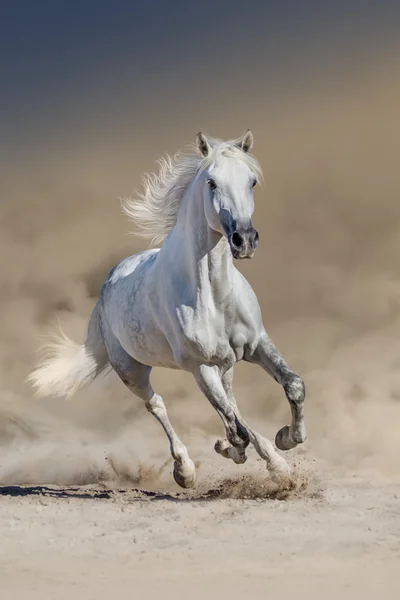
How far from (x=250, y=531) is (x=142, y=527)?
0.75 meters

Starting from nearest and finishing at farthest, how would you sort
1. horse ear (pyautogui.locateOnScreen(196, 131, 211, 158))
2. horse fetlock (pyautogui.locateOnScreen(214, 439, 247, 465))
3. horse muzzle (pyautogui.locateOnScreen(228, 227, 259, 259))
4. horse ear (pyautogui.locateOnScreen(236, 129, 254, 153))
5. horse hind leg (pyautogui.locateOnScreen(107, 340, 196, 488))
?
horse muzzle (pyautogui.locateOnScreen(228, 227, 259, 259))
horse ear (pyautogui.locateOnScreen(196, 131, 211, 158))
horse ear (pyautogui.locateOnScreen(236, 129, 254, 153))
horse fetlock (pyautogui.locateOnScreen(214, 439, 247, 465))
horse hind leg (pyautogui.locateOnScreen(107, 340, 196, 488))

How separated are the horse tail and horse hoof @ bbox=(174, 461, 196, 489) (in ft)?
5.95

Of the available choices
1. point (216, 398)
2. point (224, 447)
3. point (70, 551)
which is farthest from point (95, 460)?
point (70, 551)

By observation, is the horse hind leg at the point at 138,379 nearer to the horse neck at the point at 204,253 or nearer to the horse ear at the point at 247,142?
the horse neck at the point at 204,253

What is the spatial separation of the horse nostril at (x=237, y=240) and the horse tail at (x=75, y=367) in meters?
3.49

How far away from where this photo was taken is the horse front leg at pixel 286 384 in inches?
278

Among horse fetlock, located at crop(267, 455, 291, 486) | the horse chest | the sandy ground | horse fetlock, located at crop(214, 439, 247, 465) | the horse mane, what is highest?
the horse mane

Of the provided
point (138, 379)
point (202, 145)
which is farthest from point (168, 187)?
point (138, 379)

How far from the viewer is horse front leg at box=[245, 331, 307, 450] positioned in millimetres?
7051

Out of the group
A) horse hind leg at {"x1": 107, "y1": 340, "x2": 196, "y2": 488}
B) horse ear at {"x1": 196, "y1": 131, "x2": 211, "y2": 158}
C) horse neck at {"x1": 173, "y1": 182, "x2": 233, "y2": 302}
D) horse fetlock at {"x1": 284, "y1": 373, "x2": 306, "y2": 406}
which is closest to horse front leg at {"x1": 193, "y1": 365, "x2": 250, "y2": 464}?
horse fetlock at {"x1": 284, "y1": 373, "x2": 306, "y2": 406}

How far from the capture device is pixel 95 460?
1007cm

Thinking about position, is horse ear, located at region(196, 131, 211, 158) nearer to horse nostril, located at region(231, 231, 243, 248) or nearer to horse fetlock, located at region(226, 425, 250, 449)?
horse nostril, located at region(231, 231, 243, 248)

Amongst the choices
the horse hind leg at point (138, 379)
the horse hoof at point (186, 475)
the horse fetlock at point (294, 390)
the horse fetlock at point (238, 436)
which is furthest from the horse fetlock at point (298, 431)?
the horse hind leg at point (138, 379)

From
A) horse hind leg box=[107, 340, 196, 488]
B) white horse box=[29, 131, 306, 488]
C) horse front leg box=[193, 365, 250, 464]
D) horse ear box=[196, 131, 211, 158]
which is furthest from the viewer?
horse hind leg box=[107, 340, 196, 488]
